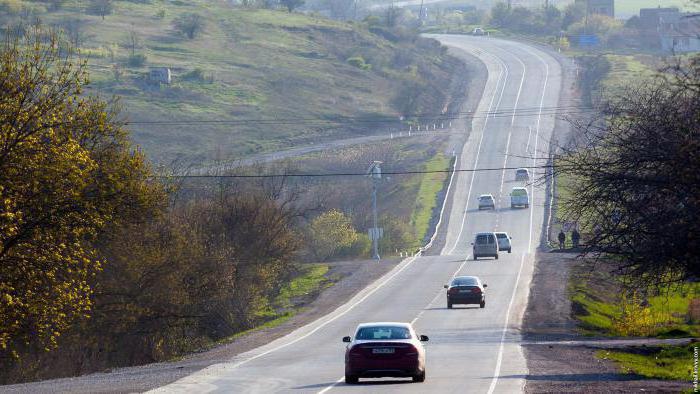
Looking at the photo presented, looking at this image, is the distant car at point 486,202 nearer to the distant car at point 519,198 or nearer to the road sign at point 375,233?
the distant car at point 519,198

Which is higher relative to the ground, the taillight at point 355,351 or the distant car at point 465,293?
the taillight at point 355,351

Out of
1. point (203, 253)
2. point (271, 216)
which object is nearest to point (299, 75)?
point (271, 216)

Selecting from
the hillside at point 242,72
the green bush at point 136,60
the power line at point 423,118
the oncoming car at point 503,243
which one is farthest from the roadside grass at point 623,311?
the green bush at point 136,60

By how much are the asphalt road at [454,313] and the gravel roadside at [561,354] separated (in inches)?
21.1

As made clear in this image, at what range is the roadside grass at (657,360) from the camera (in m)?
27.5

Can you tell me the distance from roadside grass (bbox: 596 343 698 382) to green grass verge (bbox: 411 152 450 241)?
1994 inches

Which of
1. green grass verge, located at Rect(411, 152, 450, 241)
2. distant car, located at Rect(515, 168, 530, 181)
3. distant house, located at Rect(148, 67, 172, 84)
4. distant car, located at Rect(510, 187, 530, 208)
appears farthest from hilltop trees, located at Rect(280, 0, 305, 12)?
distant car, located at Rect(510, 187, 530, 208)

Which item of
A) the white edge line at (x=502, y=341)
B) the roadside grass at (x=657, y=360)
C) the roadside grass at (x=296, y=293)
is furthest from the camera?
the roadside grass at (x=296, y=293)

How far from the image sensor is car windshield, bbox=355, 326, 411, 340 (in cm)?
2439

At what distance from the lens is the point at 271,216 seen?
5591 centimetres

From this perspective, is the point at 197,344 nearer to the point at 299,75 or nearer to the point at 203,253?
the point at 203,253

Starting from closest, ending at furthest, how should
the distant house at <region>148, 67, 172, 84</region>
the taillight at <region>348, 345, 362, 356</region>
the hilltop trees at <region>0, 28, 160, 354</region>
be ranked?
1. the taillight at <region>348, 345, 362, 356</region>
2. the hilltop trees at <region>0, 28, 160, 354</region>
3. the distant house at <region>148, 67, 172, 84</region>

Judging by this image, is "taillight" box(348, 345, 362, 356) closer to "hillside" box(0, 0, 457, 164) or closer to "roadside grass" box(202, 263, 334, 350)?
"roadside grass" box(202, 263, 334, 350)

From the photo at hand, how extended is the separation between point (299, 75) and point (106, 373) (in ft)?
366
